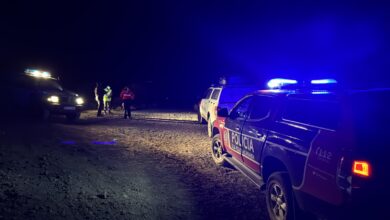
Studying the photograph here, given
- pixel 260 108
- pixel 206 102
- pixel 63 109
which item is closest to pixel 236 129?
pixel 260 108

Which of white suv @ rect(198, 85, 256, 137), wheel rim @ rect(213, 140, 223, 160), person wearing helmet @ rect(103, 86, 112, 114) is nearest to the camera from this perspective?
wheel rim @ rect(213, 140, 223, 160)

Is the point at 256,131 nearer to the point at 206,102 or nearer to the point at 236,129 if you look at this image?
the point at 236,129

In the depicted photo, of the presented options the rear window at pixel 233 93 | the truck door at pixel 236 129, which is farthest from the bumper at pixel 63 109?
the truck door at pixel 236 129

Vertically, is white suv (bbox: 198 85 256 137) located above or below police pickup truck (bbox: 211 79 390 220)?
above

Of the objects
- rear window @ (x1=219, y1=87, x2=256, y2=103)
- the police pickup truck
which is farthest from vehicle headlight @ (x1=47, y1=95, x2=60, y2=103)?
the police pickup truck

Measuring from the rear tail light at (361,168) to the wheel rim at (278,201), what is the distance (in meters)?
1.25

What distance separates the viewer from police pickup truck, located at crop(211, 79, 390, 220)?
2967 mm

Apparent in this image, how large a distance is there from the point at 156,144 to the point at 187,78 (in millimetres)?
30174

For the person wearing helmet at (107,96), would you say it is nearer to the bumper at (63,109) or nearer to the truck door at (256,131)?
the bumper at (63,109)

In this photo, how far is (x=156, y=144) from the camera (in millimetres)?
9719

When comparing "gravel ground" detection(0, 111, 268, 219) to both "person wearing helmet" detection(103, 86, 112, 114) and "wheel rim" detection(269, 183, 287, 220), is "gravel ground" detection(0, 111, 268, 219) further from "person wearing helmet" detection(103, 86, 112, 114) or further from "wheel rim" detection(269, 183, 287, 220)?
"person wearing helmet" detection(103, 86, 112, 114)

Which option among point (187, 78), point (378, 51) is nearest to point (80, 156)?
point (378, 51)

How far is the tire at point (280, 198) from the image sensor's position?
4012 millimetres

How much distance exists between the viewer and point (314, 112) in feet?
13.0
